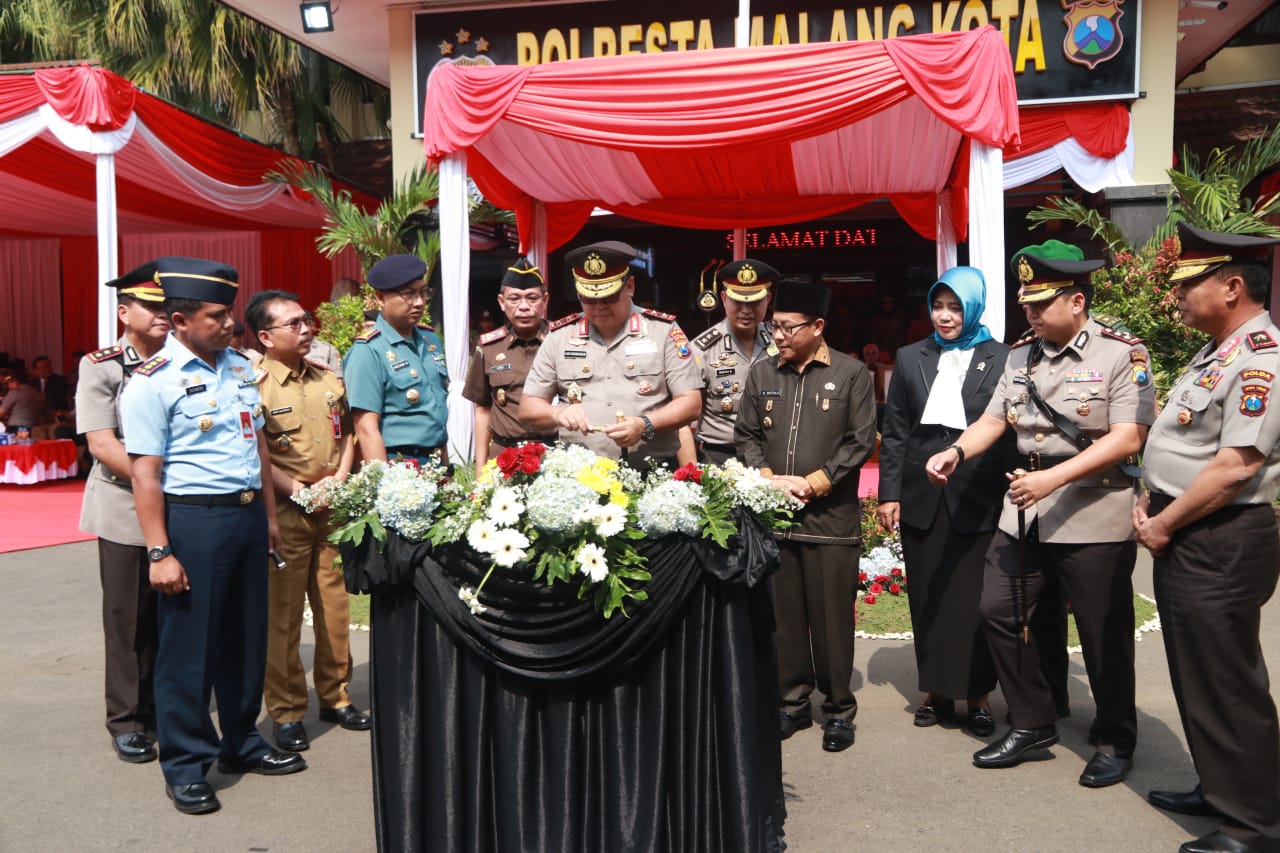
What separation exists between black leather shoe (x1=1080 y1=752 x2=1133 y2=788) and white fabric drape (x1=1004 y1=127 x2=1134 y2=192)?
675 centimetres

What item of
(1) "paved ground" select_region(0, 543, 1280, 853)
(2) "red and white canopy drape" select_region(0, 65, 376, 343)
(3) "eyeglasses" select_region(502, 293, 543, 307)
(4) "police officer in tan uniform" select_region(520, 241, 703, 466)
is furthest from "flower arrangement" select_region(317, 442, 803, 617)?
(2) "red and white canopy drape" select_region(0, 65, 376, 343)

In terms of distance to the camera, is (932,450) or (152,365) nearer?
(152,365)

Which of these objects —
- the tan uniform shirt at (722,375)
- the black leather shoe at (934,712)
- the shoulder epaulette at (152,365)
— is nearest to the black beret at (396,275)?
the shoulder epaulette at (152,365)

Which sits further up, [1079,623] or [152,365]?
[152,365]

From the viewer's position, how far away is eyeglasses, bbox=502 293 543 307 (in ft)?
17.4

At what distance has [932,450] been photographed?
4.35 m

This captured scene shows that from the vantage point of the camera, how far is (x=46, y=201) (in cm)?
1235

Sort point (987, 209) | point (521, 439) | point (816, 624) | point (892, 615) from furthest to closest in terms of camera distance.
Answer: point (892, 615)
point (987, 209)
point (521, 439)
point (816, 624)

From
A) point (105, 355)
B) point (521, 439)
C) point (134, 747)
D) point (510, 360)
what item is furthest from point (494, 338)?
point (134, 747)

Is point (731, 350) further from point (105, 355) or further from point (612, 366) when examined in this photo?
point (105, 355)

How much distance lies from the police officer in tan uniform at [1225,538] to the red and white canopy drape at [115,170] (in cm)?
715

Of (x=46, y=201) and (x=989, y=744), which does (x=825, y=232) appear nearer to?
(x=46, y=201)

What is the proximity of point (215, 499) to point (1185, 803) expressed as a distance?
134 inches

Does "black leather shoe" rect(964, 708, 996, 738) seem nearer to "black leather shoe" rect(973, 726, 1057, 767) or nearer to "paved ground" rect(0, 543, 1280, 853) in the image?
"paved ground" rect(0, 543, 1280, 853)
